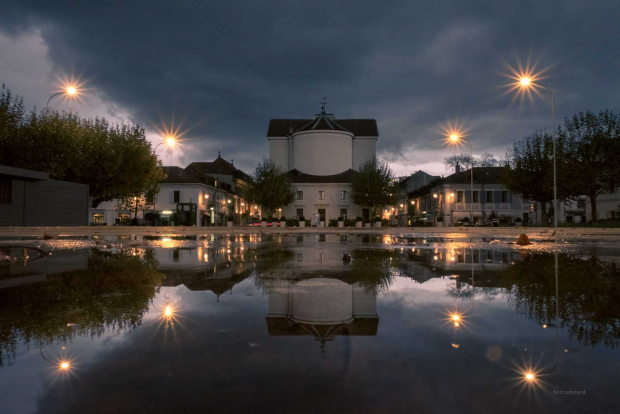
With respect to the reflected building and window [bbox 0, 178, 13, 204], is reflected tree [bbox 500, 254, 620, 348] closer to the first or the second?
the reflected building

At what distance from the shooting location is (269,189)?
175 ft

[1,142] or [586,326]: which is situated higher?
[1,142]

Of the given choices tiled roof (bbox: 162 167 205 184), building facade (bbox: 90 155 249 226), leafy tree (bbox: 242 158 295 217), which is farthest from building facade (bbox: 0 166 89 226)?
tiled roof (bbox: 162 167 205 184)

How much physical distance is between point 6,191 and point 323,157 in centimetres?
4212

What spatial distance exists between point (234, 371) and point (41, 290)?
4.02 metres

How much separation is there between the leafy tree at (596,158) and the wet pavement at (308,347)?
136 feet

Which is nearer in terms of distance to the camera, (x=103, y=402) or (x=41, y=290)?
(x=103, y=402)

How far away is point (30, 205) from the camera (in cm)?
3206

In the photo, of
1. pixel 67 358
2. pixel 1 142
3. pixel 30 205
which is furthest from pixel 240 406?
pixel 1 142

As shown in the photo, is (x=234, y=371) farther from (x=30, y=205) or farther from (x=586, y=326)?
(x=30, y=205)

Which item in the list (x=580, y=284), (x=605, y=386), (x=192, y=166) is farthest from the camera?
(x=192, y=166)

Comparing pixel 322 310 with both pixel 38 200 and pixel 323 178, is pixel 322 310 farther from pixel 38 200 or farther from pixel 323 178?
pixel 323 178

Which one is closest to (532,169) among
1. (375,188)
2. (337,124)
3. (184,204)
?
(375,188)

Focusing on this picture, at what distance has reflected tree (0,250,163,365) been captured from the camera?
3207 mm
